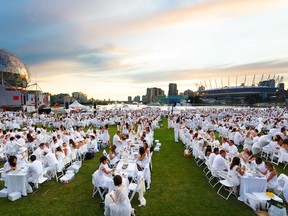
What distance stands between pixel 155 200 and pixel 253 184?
3.23 metres

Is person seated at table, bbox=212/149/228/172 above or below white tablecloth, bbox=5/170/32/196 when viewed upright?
above

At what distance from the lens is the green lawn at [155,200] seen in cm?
609

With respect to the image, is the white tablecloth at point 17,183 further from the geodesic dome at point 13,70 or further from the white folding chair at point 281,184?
the geodesic dome at point 13,70

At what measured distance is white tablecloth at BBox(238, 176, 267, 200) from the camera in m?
6.37

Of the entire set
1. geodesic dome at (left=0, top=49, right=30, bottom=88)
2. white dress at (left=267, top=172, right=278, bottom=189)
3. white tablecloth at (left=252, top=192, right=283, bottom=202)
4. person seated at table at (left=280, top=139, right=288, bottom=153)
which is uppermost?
geodesic dome at (left=0, top=49, right=30, bottom=88)

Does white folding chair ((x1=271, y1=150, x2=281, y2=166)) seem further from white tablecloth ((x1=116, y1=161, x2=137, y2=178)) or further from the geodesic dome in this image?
the geodesic dome

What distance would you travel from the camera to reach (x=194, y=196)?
279 inches

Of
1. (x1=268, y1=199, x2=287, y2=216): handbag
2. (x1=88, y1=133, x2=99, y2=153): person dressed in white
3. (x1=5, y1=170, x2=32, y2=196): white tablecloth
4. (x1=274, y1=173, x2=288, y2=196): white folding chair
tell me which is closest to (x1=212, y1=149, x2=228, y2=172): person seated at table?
(x1=274, y1=173, x2=288, y2=196): white folding chair

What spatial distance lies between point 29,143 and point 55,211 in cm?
810

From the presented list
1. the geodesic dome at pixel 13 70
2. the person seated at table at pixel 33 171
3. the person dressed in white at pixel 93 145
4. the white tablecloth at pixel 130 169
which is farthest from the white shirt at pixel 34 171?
the geodesic dome at pixel 13 70

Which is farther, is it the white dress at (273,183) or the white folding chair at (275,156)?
the white folding chair at (275,156)

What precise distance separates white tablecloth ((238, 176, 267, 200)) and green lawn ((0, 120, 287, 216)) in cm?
55

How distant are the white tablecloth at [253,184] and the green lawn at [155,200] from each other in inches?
21.6

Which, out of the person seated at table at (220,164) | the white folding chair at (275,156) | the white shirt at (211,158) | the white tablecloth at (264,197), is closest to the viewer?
the white tablecloth at (264,197)
